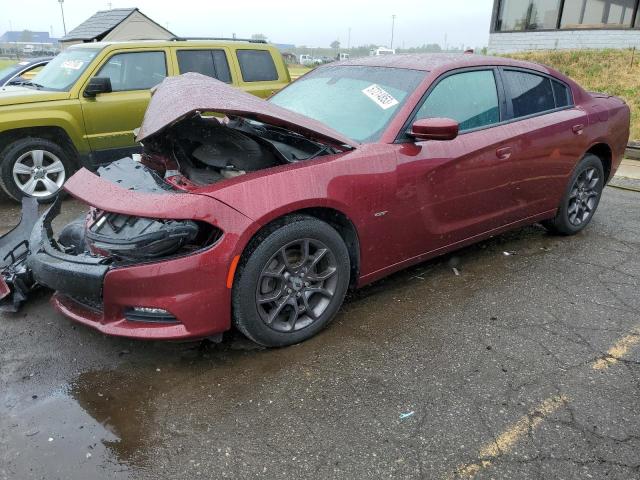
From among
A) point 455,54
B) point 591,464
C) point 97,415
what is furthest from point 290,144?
point 591,464

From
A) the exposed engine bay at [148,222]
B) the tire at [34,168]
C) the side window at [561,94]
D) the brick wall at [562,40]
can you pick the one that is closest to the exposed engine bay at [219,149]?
the exposed engine bay at [148,222]

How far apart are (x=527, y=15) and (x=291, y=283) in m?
16.0

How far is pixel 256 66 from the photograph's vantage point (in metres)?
7.32

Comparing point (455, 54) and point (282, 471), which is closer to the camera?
point (282, 471)

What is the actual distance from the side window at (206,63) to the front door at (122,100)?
0.25 m

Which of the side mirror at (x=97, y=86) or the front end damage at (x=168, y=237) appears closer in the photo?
the front end damage at (x=168, y=237)

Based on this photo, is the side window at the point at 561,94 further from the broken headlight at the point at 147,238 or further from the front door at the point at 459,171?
the broken headlight at the point at 147,238

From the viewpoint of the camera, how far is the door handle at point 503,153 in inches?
147

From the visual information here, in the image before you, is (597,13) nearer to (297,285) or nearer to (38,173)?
(38,173)

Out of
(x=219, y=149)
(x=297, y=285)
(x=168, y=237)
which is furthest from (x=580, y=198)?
(x=168, y=237)

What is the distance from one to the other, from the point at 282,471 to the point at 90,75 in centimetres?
548

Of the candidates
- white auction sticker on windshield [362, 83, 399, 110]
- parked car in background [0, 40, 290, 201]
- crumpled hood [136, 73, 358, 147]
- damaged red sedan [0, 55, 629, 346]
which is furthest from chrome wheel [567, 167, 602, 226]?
parked car in background [0, 40, 290, 201]

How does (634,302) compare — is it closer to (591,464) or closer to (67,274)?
(591,464)

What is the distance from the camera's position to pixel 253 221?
8.75 feet
